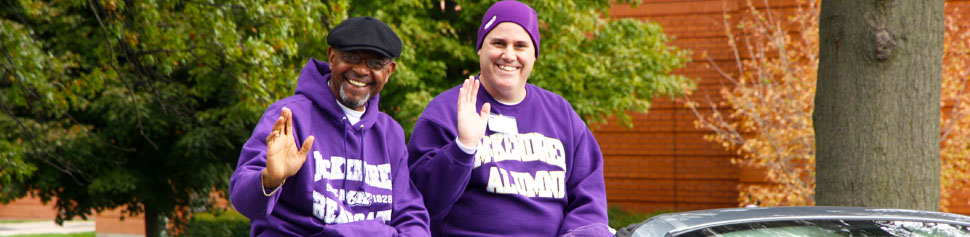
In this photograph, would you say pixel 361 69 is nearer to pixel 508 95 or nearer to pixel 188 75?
pixel 508 95

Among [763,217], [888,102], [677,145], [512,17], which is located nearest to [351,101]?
[512,17]

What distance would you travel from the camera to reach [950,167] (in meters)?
10.8

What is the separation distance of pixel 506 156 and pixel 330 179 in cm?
68

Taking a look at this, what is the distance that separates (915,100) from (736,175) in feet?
35.6

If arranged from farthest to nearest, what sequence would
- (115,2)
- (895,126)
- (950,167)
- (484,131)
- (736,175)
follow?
(736,175) → (950,167) → (115,2) → (895,126) → (484,131)

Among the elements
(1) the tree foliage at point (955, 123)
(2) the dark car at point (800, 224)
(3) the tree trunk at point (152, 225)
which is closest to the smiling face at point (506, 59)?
(2) the dark car at point (800, 224)

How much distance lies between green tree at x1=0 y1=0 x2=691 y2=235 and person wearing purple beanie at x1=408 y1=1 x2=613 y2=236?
228 inches

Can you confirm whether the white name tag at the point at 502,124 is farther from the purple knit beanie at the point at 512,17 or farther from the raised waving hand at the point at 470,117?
the purple knit beanie at the point at 512,17

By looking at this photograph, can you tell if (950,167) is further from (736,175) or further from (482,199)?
(482,199)

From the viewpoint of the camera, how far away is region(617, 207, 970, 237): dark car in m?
2.58

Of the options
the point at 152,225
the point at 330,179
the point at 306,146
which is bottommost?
the point at 152,225

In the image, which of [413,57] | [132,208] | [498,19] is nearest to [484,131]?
[498,19]

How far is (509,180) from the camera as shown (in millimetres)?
3230

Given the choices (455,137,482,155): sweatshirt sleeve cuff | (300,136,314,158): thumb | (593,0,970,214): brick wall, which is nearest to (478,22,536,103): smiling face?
(455,137,482,155): sweatshirt sleeve cuff
